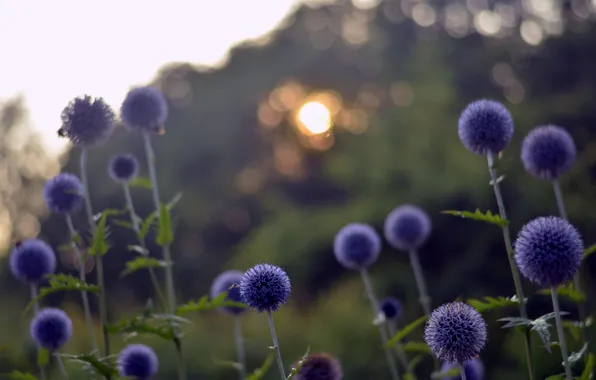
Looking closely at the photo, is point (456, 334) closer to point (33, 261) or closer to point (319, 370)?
point (319, 370)

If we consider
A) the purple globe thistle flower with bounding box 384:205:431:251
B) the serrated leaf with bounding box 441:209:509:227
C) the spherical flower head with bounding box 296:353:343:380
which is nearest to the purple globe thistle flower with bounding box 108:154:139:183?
the spherical flower head with bounding box 296:353:343:380

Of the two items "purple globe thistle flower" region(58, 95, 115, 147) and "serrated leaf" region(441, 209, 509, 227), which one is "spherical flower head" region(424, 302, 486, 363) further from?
"purple globe thistle flower" region(58, 95, 115, 147)

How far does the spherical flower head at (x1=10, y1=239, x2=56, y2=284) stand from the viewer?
500 cm

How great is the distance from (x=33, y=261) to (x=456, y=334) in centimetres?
304

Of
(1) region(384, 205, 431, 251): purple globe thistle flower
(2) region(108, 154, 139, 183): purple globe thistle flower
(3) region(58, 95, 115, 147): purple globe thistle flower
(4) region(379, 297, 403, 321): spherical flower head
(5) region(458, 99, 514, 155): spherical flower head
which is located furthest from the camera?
(1) region(384, 205, 431, 251): purple globe thistle flower

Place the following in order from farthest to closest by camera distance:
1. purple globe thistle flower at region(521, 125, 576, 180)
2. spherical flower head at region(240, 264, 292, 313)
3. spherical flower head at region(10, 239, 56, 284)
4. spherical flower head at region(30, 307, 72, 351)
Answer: spherical flower head at region(10, 239, 56, 284) < spherical flower head at region(30, 307, 72, 351) < purple globe thistle flower at region(521, 125, 576, 180) < spherical flower head at region(240, 264, 292, 313)

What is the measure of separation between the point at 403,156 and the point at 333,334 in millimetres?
3892

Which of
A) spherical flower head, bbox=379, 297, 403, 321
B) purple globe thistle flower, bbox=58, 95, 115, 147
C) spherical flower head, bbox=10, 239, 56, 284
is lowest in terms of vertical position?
spherical flower head, bbox=379, 297, 403, 321

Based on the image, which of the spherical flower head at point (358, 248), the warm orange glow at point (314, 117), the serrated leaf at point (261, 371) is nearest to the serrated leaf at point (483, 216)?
the serrated leaf at point (261, 371)

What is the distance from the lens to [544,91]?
14.5 metres

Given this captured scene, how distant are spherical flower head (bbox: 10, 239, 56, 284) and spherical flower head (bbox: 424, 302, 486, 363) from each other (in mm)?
2871

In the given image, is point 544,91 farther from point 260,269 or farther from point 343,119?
point 260,269

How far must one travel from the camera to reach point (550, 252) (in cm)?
304

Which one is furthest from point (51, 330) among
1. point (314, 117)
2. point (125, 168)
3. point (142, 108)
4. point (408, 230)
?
point (314, 117)
